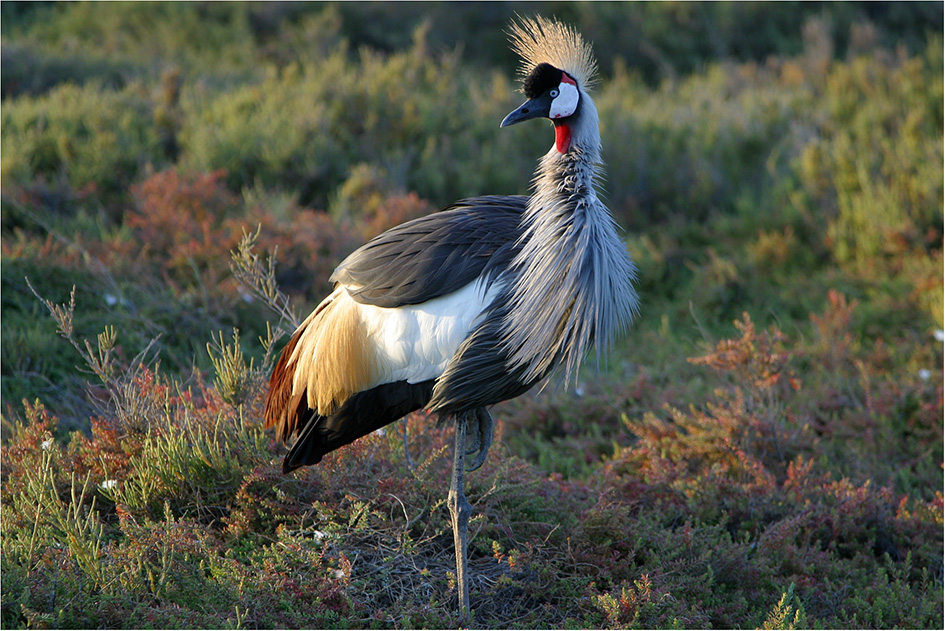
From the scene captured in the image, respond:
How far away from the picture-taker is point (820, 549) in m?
4.07

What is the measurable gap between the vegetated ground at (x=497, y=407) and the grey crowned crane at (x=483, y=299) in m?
0.46

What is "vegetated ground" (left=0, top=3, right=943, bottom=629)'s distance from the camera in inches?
135

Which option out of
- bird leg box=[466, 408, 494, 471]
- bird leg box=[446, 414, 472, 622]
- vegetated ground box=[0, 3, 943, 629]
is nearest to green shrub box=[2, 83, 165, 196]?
vegetated ground box=[0, 3, 943, 629]

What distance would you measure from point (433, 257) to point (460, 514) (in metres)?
1.03

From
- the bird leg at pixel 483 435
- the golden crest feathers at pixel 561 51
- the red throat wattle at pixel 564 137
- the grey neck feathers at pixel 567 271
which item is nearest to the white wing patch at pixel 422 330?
the grey neck feathers at pixel 567 271

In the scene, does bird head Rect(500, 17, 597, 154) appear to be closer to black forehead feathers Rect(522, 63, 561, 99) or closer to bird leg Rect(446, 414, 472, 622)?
black forehead feathers Rect(522, 63, 561, 99)

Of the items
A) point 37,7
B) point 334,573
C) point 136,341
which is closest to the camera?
point 334,573

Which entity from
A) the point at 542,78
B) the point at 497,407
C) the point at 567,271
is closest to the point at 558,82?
the point at 542,78

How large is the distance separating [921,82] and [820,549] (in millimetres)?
6596

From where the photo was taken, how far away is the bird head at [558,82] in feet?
10.3

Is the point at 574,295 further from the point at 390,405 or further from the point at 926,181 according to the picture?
the point at 926,181

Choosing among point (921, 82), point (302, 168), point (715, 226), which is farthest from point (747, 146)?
point (302, 168)

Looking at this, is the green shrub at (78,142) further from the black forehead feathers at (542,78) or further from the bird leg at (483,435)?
the black forehead feathers at (542,78)

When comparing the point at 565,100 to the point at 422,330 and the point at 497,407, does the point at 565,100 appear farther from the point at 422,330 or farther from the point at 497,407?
the point at 497,407
